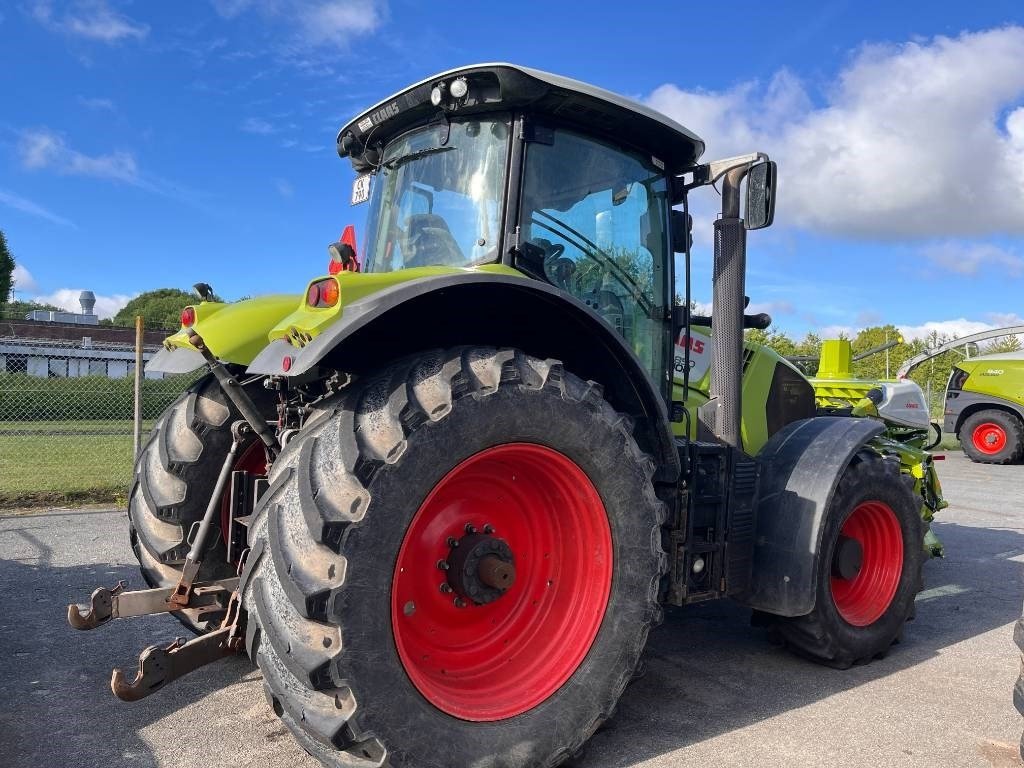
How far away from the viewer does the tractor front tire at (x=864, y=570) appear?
12.1ft

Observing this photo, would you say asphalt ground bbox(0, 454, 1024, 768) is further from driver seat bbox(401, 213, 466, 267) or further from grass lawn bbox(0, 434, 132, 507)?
grass lawn bbox(0, 434, 132, 507)

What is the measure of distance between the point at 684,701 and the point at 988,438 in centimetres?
1441

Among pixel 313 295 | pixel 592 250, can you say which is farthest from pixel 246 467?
pixel 592 250

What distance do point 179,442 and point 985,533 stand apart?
7.33 m

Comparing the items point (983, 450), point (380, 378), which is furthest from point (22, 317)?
point (380, 378)

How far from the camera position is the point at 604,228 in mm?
3451

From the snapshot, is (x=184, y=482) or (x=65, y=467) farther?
(x=65, y=467)

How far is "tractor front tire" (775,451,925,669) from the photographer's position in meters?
3.69

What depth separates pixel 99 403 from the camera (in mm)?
14188

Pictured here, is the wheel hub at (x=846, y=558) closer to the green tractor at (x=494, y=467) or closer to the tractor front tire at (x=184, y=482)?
the green tractor at (x=494, y=467)

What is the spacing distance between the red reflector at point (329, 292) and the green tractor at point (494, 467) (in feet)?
0.05

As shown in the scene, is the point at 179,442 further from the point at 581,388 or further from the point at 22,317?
the point at 22,317

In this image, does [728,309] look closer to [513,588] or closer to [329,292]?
[513,588]

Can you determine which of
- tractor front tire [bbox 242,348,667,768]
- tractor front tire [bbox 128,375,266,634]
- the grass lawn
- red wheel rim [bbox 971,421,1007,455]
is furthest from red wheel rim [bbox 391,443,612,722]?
red wheel rim [bbox 971,421,1007,455]
